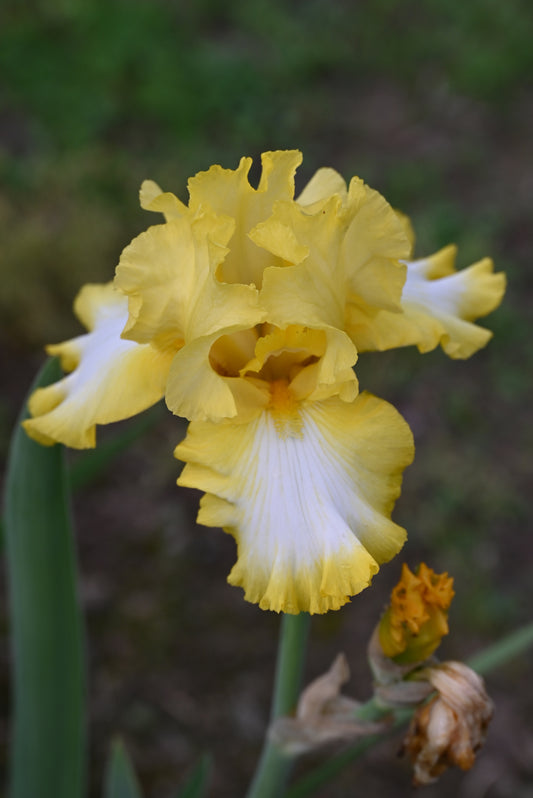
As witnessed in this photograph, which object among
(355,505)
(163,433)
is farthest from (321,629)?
(355,505)

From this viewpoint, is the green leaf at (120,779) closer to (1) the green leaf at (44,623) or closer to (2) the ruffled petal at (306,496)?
(1) the green leaf at (44,623)

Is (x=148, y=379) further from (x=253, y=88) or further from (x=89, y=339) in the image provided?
(x=253, y=88)

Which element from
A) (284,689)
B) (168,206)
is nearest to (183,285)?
(168,206)

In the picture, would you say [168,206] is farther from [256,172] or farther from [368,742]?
[256,172]

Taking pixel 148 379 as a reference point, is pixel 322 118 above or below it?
above

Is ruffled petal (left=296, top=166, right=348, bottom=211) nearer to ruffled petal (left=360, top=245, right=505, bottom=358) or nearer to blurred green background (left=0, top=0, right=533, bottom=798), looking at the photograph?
ruffled petal (left=360, top=245, right=505, bottom=358)

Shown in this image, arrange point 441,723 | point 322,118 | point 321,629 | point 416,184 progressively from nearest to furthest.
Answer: point 441,723, point 321,629, point 416,184, point 322,118

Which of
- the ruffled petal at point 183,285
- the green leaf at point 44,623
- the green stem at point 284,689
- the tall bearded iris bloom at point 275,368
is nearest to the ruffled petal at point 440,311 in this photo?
the tall bearded iris bloom at point 275,368
